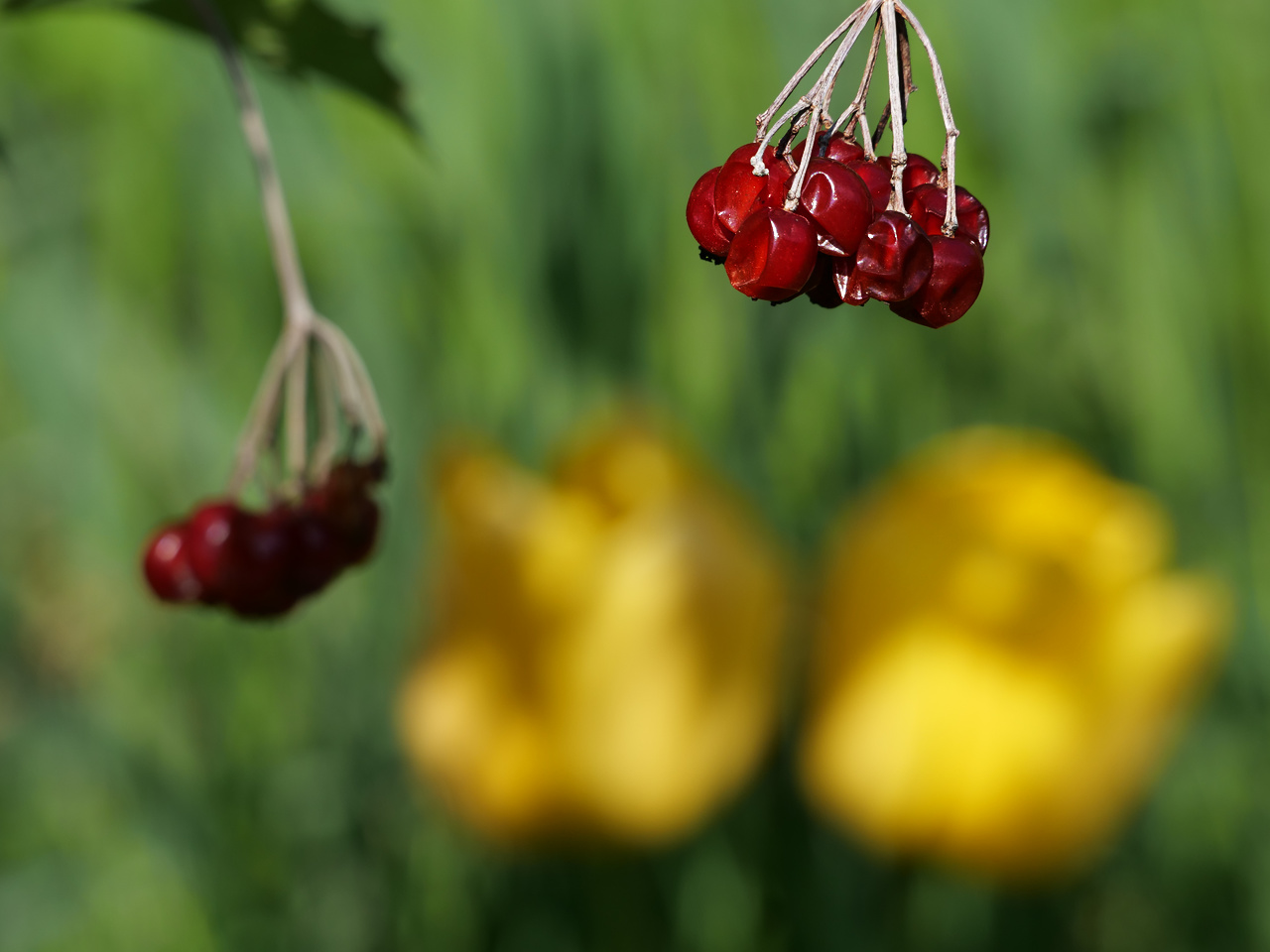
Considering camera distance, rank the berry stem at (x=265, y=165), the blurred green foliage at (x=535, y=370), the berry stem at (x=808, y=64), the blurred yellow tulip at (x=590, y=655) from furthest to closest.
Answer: the blurred green foliage at (x=535, y=370)
the blurred yellow tulip at (x=590, y=655)
the berry stem at (x=265, y=165)
the berry stem at (x=808, y=64)

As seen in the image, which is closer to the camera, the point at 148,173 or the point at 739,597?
the point at 739,597

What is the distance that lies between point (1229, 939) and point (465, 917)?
425mm

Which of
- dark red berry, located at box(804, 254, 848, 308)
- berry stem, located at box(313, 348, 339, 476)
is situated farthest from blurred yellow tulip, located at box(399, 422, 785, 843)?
dark red berry, located at box(804, 254, 848, 308)

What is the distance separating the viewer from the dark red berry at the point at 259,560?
362 mm

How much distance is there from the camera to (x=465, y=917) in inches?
28.0

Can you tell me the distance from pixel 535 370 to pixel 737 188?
0.53 meters

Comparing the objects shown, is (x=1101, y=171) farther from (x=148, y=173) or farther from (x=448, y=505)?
(x=148, y=173)

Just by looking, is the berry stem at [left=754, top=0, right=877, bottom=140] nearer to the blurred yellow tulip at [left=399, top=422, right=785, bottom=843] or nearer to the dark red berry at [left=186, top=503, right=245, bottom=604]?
the dark red berry at [left=186, top=503, right=245, bottom=604]

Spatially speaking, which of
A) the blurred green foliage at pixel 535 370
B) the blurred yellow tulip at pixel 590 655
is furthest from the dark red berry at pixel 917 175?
the blurred green foliage at pixel 535 370

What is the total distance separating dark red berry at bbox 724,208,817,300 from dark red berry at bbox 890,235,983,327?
0.02 m

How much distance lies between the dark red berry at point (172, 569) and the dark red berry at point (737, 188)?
0.22 metres

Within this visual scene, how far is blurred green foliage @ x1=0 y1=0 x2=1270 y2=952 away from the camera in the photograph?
70 cm

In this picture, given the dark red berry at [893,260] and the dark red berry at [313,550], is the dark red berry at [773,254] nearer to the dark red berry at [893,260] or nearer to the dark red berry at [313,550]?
the dark red berry at [893,260]

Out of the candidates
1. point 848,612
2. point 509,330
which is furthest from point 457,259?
point 848,612
